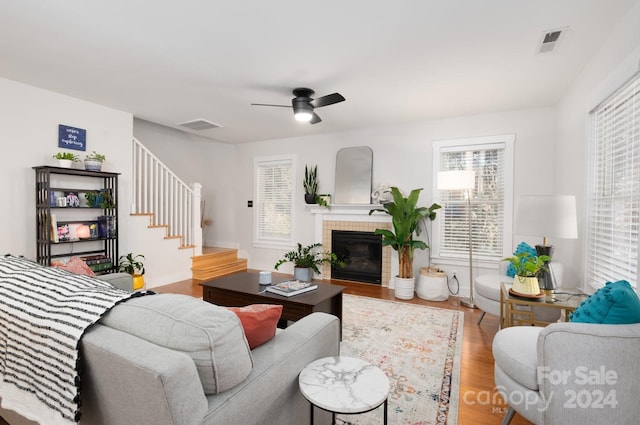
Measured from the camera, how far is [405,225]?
14.3ft

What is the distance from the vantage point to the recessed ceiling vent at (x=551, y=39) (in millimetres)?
2361

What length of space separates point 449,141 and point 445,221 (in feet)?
3.84

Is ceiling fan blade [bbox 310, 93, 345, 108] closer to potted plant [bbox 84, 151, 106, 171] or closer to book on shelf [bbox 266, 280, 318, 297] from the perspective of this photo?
book on shelf [bbox 266, 280, 318, 297]

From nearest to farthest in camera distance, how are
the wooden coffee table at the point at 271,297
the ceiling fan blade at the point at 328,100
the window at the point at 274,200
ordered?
the wooden coffee table at the point at 271,297
the ceiling fan blade at the point at 328,100
the window at the point at 274,200

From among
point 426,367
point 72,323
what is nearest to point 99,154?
point 72,323

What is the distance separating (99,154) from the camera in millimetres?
4258

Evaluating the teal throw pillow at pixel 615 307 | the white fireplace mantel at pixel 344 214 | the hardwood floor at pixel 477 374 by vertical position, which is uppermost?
the white fireplace mantel at pixel 344 214

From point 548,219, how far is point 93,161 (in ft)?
16.1

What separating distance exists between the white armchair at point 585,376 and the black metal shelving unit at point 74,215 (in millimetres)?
4574

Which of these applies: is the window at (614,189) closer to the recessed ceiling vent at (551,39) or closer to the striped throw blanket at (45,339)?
the recessed ceiling vent at (551,39)

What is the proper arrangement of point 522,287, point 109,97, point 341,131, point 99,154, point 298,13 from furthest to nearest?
point 341,131, point 99,154, point 109,97, point 522,287, point 298,13

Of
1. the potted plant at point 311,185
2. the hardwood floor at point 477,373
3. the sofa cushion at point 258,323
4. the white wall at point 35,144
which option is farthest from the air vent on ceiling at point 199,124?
the sofa cushion at point 258,323

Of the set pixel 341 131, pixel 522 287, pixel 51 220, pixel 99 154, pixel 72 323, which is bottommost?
pixel 522 287

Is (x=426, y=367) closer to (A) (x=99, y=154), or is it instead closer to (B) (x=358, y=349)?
(B) (x=358, y=349)
